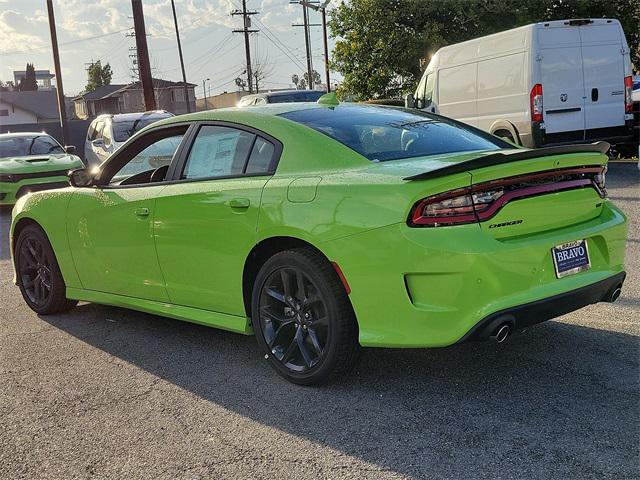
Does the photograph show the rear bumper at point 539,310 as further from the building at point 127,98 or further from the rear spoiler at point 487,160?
the building at point 127,98

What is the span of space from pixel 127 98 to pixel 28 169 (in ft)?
230

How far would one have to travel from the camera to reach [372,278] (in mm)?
3449

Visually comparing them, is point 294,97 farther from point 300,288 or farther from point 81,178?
point 300,288

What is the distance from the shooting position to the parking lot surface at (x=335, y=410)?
303 cm

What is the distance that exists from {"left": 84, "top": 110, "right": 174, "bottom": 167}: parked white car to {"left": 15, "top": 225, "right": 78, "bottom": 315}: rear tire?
8847mm

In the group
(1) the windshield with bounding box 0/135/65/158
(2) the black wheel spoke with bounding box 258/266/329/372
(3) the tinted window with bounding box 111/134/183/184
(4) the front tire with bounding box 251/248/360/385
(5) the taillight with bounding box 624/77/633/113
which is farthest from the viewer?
(1) the windshield with bounding box 0/135/65/158

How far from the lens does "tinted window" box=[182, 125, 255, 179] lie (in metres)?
4.32

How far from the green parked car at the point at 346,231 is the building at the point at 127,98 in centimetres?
7585

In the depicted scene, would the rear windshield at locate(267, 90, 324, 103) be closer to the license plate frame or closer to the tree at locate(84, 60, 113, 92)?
the license plate frame

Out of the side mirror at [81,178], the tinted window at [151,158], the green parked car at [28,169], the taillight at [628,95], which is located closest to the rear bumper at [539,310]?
the tinted window at [151,158]

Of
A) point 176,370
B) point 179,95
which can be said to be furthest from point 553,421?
point 179,95

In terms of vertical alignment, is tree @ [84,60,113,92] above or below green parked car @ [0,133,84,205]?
above

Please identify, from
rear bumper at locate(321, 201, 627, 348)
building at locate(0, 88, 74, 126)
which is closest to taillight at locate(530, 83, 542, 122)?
rear bumper at locate(321, 201, 627, 348)

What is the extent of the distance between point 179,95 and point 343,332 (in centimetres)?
8361
